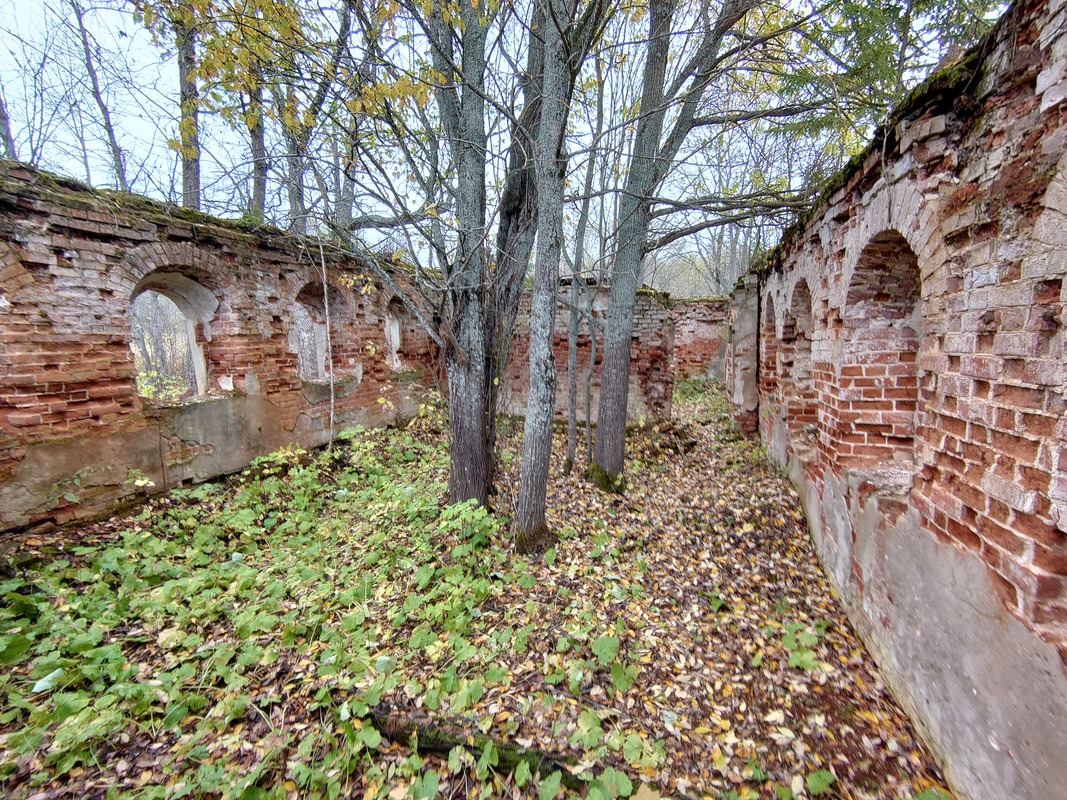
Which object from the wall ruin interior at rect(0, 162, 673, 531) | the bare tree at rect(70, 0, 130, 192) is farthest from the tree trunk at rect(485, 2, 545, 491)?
the bare tree at rect(70, 0, 130, 192)

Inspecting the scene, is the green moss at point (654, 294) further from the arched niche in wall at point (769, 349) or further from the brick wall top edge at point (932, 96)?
the brick wall top edge at point (932, 96)

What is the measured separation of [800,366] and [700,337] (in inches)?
365

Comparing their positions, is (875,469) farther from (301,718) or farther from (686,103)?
(686,103)

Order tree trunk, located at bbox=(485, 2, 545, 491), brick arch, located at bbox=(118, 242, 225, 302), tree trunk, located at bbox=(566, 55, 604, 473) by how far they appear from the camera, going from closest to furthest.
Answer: tree trunk, located at bbox=(485, 2, 545, 491), brick arch, located at bbox=(118, 242, 225, 302), tree trunk, located at bbox=(566, 55, 604, 473)

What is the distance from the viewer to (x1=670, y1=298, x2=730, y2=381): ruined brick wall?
13695 millimetres

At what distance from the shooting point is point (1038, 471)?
1.49 m

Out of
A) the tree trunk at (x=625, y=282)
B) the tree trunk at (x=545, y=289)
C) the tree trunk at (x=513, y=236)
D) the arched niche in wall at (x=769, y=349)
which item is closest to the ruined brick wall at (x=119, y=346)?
the tree trunk at (x=513, y=236)

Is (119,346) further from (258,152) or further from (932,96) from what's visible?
(932,96)

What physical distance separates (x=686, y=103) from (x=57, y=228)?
6491mm

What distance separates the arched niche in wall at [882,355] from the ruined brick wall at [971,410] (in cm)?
1

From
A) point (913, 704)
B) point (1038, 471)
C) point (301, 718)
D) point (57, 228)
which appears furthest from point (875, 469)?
point (57, 228)

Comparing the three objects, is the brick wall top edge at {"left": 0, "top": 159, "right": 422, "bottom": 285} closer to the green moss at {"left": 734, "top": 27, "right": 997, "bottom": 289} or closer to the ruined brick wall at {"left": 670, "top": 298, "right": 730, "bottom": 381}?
the green moss at {"left": 734, "top": 27, "right": 997, "bottom": 289}

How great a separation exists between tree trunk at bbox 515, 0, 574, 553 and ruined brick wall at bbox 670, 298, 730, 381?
432 inches

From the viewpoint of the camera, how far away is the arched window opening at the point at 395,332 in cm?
828
